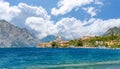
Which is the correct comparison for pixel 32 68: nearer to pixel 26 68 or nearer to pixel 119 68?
pixel 26 68

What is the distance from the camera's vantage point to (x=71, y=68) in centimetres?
4909

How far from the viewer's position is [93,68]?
48844 mm

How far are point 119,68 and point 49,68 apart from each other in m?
11.1

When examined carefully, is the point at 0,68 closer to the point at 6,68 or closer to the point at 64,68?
the point at 6,68

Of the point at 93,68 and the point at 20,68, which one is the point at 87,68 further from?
the point at 20,68

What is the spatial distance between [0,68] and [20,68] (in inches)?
130

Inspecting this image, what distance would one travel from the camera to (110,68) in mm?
49406

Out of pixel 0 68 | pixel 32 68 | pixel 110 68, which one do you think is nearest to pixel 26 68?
pixel 32 68

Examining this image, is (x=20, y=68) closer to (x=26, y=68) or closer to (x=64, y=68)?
(x=26, y=68)

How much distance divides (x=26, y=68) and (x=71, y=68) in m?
7.35

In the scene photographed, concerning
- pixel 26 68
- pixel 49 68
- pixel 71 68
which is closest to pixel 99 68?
pixel 71 68

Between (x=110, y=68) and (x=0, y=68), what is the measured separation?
17864 millimetres

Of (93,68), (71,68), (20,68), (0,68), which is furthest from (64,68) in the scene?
(0,68)

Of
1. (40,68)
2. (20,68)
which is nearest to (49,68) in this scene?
(40,68)
